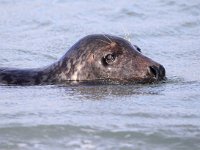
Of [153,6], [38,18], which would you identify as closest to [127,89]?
[38,18]

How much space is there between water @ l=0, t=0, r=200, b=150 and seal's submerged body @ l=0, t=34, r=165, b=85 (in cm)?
17

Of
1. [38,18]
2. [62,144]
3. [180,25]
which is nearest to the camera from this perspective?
[62,144]

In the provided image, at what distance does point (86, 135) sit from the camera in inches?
205

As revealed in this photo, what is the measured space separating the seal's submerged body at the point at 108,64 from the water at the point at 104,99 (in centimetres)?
17

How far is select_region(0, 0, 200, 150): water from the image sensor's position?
511 cm

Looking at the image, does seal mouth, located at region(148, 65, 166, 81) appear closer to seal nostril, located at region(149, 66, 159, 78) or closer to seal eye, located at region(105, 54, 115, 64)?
seal nostril, located at region(149, 66, 159, 78)

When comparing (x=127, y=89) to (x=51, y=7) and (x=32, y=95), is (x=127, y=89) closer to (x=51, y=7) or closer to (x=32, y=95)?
(x=32, y=95)

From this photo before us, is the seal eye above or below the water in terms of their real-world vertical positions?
above

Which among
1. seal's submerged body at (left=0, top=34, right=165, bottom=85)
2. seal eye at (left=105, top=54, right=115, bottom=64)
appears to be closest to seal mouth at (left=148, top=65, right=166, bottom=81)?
seal's submerged body at (left=0, top=34, right=165, bottom=85)

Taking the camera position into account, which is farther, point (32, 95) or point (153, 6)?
point (153, 6)

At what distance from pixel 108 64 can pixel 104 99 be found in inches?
37.4

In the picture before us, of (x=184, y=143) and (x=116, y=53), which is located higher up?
(x=116, y=53)

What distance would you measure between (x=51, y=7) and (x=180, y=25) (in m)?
3.20

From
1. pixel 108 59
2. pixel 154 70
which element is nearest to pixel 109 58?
pixel 108 59
